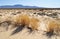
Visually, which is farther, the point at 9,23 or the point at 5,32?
the point at 9,23

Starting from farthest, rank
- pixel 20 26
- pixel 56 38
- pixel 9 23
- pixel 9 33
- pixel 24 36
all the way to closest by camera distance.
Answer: pixel 9 23 < pixel 20 26 < pixel 9 33 < pixel 24 36 < pixel 56 38

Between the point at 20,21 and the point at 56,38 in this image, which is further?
the point at 20,21

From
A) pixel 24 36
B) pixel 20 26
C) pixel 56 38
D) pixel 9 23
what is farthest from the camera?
pixel 9 23

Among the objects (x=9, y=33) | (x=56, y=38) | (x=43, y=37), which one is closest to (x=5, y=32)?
(x=9, y=33)

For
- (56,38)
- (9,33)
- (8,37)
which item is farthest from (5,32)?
(56,38)

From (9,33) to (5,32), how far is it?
47 cm

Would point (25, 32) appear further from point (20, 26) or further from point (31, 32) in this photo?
point (20, 26)

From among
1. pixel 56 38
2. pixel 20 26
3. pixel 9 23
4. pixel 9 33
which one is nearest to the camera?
pixel 56 38

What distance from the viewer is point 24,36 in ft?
32.0

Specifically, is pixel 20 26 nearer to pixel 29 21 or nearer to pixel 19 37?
pixel 29 21

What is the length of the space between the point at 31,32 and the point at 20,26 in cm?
144

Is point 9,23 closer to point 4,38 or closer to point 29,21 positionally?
point 29,21

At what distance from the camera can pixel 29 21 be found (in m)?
11.7

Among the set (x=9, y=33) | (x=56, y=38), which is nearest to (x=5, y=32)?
(x=9, y=33)
